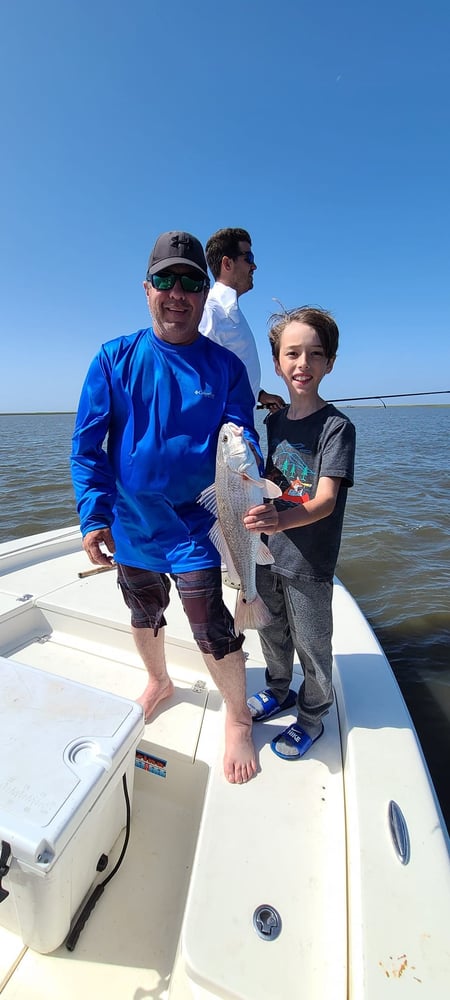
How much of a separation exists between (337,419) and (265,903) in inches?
77.1

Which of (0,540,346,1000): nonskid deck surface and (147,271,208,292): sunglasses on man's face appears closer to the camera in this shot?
(0,540,346,1000): nonskid deck surface

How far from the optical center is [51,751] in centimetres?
153

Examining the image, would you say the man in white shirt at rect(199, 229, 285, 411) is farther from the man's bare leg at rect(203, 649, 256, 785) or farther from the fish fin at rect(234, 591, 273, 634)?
the man's bare leg at rect(203, 649, 256, 785)

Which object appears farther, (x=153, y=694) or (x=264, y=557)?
(x=153, y=694)

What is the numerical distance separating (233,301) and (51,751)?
105 inches

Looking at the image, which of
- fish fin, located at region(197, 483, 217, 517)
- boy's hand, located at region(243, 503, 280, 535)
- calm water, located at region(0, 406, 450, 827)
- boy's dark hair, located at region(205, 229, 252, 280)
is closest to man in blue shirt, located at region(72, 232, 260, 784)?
fish fin, located at region(197, 483, 217, 517)

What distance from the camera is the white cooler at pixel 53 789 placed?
4.30ft

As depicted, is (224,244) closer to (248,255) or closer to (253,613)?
(248,255)

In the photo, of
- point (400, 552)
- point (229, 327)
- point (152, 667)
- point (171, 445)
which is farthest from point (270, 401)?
point (400, 552)

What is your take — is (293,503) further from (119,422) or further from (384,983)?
(384,983)

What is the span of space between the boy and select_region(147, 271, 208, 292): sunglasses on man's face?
0.50 m

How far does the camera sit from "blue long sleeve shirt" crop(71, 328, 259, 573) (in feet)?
6.85

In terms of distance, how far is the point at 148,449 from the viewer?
2.09m

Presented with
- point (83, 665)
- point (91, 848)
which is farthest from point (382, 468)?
point (91, 848)
